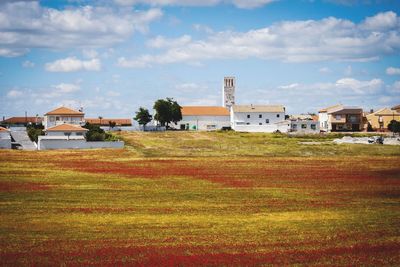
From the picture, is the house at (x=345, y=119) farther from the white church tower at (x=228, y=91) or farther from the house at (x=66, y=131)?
the house at (x=66, y=131)

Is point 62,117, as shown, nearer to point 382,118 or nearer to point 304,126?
point 304,126

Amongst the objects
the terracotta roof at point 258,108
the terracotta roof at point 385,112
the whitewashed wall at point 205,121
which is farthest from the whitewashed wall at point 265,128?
the terracotta roof at point 385,112

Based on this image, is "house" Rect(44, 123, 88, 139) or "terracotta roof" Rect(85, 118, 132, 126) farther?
"terracotta roof" Rect(85, 118, 132, 126)

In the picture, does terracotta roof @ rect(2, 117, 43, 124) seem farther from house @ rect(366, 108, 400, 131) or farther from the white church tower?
house @ rect(366, 108, 400, 131)

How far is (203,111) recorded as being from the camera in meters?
142

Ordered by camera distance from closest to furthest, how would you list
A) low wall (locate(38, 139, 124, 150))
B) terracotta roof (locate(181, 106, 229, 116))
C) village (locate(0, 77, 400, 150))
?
low wall (locate(38, 139, 124, 150)) < village (locate(0, 77, 400, 150)) < terracotta roof (locate(181, 106, 229, 116))

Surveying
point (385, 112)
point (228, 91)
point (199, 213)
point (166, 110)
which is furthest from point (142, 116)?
point (199, 213)

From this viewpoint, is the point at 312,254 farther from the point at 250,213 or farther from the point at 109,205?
the point at 109,205

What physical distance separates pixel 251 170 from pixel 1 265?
38642 millimetres

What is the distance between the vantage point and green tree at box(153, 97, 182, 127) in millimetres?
128625

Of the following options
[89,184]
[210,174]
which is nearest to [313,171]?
[210,174]

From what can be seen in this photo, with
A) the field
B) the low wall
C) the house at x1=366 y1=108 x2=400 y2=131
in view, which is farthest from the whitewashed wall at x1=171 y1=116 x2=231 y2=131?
the field

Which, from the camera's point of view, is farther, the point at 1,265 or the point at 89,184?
the point at 89,184

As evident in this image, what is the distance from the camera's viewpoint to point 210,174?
Answer: 167ft
